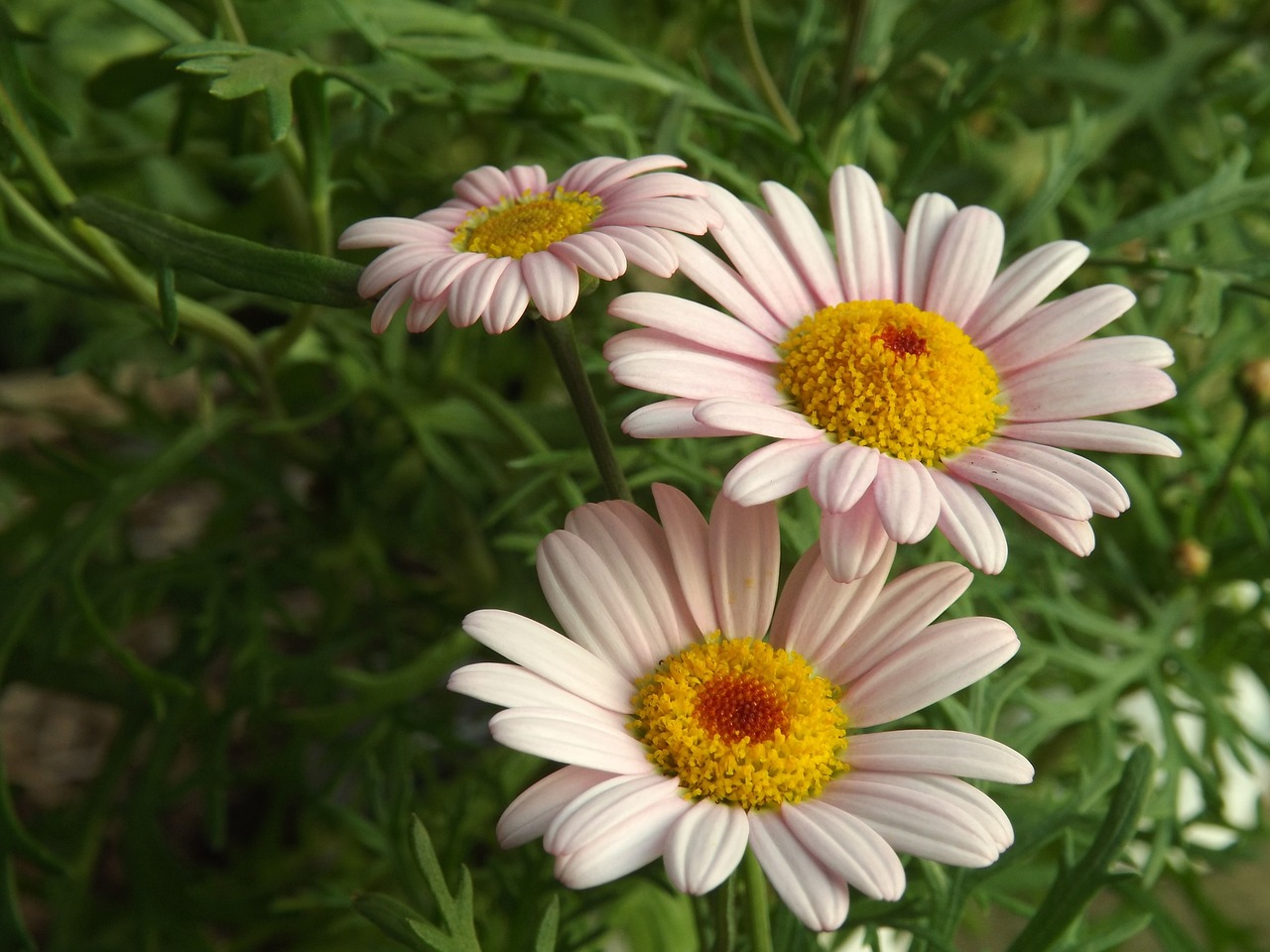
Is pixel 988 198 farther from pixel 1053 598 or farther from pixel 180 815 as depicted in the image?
pixel 180 815

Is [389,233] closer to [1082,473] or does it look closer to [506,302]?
[506,302]

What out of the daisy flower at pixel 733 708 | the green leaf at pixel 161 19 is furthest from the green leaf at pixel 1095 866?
the green leaf at pixel 161 19

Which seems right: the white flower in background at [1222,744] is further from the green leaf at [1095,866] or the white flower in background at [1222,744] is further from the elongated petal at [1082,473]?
the elongated petal at [1082,473]

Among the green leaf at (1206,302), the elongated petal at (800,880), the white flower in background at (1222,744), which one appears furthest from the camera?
the white flower in background at (1222,744)

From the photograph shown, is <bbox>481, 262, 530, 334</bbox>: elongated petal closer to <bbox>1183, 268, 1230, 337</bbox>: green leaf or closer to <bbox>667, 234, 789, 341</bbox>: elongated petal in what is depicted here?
<bbox>667, 234, 789, 341</bbox>: elongated petal

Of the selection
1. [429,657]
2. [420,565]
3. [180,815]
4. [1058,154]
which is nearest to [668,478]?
[429,657]

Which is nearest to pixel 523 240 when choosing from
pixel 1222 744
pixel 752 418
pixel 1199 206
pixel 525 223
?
pixel 525 223
